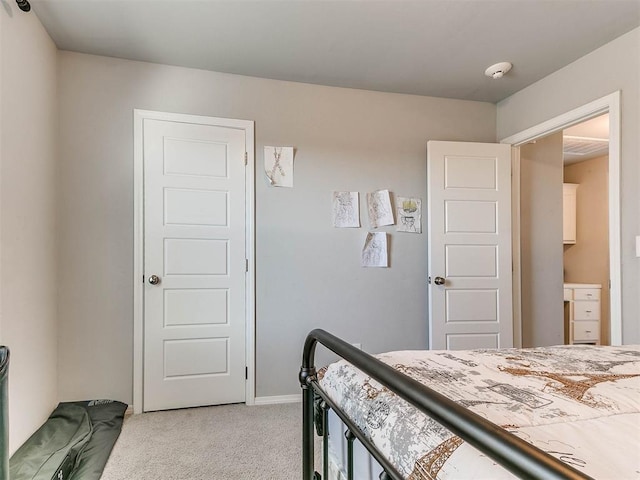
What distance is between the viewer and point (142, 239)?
2521mm

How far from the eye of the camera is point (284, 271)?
2.78 m

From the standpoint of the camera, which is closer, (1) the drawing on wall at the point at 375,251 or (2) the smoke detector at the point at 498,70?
(2) the smoke detector at the point at 498,70

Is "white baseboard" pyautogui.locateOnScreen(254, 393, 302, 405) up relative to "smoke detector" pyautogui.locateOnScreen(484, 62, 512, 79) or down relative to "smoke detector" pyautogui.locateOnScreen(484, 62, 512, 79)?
down

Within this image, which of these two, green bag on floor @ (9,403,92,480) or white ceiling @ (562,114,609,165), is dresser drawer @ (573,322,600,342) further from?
green bag on floor @ (9,403,92,480)

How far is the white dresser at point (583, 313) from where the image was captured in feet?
14.4

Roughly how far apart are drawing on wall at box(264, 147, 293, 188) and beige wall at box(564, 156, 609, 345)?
417 centimetres

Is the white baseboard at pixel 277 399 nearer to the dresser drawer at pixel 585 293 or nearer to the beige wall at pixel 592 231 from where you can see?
the dresser drawer at pixel 585 293

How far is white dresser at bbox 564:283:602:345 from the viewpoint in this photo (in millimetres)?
4400

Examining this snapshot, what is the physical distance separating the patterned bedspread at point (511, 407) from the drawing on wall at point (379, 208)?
5.33ft

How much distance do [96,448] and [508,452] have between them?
2231 mm

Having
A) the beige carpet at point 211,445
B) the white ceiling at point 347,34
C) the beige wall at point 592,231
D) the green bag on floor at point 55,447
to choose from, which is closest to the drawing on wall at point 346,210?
the white ceiling at point 347,34

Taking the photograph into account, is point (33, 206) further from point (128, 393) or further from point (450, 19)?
point (450, 19)

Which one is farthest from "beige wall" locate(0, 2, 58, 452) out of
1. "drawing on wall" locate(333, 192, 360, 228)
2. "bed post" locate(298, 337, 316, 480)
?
"drawing on wall" locate(333, 192, 360, 228)

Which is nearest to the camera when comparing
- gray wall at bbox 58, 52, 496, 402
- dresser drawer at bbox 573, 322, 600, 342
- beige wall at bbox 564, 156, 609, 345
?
gray wall at bbox 58, 52, 496, 402
